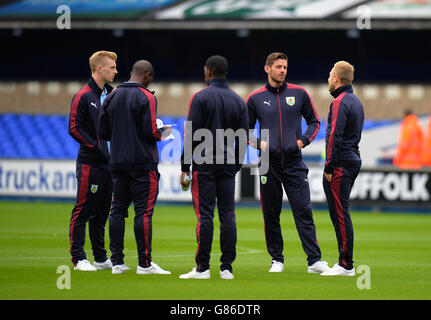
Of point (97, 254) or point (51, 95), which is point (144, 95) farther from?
point (51, 95)

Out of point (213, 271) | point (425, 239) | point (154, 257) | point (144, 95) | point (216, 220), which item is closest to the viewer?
point (144, 95)

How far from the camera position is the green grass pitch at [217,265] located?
8102mm

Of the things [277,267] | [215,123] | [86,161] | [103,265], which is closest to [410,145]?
[277,267]

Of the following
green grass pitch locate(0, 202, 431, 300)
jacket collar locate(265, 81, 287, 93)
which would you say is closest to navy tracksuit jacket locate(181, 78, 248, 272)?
green grass pitch locate(0, 202, 431, 300)

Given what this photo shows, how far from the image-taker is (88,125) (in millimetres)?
9852

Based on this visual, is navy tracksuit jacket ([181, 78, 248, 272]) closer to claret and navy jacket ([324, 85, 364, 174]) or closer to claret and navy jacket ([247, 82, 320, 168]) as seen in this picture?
claret and navy jacket ([247, 82, 320, 168])

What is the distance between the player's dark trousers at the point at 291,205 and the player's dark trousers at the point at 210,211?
0.95 m

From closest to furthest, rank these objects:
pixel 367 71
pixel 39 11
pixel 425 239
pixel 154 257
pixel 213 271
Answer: pixel 213 271 < pixel 154 257 < pixel 425 239 < pixel 39 11 < pixel 367 71

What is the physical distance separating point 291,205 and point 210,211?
4.29 ft

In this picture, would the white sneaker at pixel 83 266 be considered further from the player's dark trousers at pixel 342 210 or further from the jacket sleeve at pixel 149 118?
the player's dark trousers at pixel 342 210

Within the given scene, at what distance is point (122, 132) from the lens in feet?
30.6

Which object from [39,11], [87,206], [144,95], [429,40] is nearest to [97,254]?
[87,206]

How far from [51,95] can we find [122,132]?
2406 cm

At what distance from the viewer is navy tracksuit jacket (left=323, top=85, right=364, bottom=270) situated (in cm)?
952
